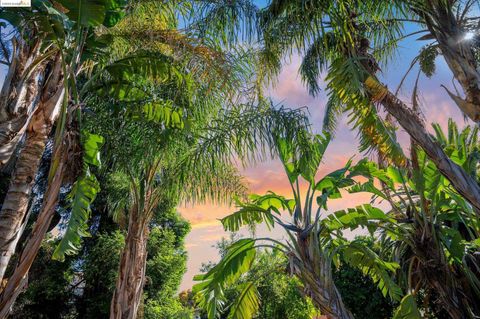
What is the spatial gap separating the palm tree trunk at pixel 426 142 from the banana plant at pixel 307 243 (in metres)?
1.23

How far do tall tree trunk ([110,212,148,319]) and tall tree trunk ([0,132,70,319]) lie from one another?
3150mm

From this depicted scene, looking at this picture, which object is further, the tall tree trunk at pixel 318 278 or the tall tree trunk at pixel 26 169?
the tall tree trunk at pixel 318 278

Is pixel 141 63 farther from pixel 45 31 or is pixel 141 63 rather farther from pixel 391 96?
pixel 391 96

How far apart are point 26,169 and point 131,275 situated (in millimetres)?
3492

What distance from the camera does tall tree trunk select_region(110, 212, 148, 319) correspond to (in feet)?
20.9

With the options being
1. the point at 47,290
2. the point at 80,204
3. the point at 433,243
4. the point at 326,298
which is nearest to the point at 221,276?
the point at 326,298

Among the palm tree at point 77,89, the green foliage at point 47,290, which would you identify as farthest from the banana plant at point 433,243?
the green foliage at point 47,290

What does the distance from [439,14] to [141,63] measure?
432cm

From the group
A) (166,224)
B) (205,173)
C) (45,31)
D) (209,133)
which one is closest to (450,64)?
(209,133)

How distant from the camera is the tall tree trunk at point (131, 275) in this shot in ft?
20.9

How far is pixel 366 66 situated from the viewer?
527cm

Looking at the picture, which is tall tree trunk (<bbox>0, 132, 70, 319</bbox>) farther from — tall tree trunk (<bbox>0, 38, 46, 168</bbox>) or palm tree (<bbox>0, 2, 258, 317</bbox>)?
tall tree trunk (<bbox>0, 38, 46, 168</bbox>)

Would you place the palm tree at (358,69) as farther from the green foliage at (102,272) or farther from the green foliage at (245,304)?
the green foliage at (102,272)

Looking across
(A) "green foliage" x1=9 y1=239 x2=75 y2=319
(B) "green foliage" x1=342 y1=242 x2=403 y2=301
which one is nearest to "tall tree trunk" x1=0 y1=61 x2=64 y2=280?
(B) "green foliage" x1=342 y1=242 x2=403 y2=301
